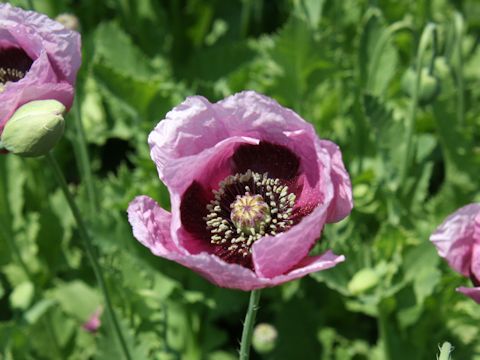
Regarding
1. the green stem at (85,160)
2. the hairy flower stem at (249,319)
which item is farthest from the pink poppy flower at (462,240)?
the green stem at (85,160)

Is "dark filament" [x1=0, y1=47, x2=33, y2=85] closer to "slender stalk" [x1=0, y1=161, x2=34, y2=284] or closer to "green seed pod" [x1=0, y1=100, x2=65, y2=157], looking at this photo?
"green seed pod" [x1=0, y1=100, x2=65, y2=157]

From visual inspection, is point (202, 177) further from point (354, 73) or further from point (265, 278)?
point (354, 73)

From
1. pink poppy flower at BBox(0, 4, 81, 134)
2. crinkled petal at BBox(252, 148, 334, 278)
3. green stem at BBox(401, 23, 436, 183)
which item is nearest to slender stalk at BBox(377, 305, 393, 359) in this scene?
green stem at BBox(401, 23, 436, 183)

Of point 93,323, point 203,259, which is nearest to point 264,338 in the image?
point 93,323

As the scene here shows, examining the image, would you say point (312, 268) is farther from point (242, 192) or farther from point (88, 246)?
point (88, 246)

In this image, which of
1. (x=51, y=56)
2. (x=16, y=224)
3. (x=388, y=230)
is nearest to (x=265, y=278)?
(x=51, y=56)

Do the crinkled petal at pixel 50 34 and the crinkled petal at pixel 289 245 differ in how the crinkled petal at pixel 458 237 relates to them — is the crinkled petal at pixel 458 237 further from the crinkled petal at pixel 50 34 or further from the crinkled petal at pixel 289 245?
the crinkled petal at pixel 50 34
